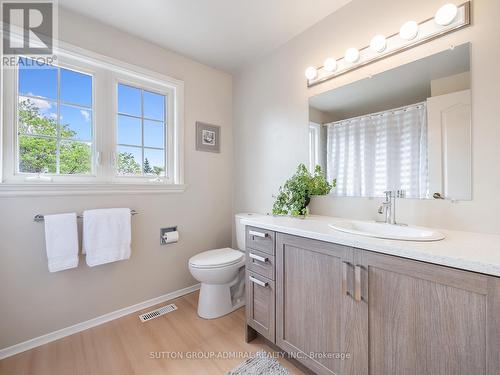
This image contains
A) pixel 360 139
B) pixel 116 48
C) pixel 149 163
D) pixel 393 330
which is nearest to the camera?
pixel 393 330

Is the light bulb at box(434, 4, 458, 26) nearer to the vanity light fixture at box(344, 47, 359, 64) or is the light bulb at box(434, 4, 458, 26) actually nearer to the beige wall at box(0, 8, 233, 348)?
the vanity light fixture at box(344, 47, 359, 64)

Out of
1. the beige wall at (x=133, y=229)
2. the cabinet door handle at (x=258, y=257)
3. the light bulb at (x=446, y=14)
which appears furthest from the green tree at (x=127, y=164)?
the light bulb at (x=446, y=14)

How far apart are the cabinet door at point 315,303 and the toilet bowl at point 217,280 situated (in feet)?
2.00

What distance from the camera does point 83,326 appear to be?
5.58ft

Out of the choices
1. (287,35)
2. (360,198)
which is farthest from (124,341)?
(287,35)

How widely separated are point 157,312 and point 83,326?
53 centimetres

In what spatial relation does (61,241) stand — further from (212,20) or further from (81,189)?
(212,20)

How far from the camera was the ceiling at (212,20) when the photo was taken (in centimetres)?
159

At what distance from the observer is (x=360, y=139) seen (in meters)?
1.56

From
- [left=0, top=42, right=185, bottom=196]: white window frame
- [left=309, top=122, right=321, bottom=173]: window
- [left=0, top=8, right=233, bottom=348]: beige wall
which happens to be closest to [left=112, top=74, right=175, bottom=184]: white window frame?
[left=0, top=42, right=185, bottom=196]: white window frame

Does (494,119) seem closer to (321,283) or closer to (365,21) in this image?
(365,21)

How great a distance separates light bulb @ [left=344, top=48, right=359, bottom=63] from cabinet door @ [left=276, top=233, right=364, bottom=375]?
1254mm

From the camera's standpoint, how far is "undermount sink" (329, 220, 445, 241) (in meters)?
0.98

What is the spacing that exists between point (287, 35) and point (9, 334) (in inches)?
118
